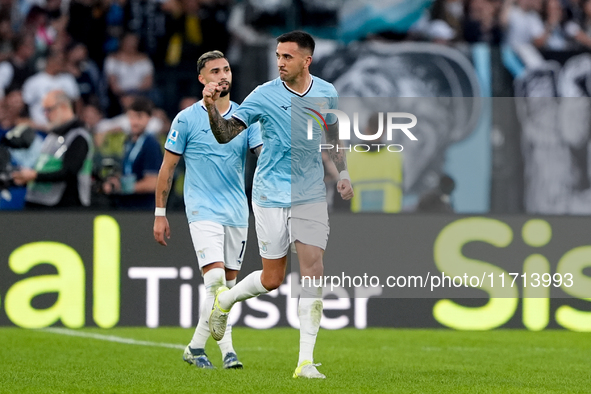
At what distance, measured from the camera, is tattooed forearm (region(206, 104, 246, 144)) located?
5887 millimetres

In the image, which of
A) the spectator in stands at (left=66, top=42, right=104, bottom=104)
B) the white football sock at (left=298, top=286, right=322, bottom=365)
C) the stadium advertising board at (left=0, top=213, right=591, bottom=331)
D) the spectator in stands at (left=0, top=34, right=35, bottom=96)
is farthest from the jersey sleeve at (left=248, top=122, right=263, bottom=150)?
the spectator in stands at (left=0, top=34, right=35, bottom=96)

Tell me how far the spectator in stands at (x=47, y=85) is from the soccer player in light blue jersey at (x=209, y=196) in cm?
545

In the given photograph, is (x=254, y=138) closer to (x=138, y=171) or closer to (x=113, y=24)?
(x=138, y=171)

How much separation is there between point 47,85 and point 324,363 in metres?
6.64

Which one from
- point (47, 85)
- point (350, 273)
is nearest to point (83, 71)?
point (47, 85)

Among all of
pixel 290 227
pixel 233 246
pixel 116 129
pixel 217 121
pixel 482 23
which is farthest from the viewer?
pixel 482 23

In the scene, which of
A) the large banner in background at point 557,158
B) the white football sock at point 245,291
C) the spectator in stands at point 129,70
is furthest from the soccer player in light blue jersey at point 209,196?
the spectator in stands at point 129,70

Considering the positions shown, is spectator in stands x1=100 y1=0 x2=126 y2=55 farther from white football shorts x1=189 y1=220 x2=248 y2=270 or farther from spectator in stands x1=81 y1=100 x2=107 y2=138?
white football shorts x1=189 y1=220 x2=248 y2=270

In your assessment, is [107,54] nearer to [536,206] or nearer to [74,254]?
[74,254]

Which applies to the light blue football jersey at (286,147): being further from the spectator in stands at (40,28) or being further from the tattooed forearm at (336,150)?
the spectator in stands at (40,28)

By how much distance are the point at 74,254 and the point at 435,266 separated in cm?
349

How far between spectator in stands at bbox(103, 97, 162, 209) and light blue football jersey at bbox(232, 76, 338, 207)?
149 inches

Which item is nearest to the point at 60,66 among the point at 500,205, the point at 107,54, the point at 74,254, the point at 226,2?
the point at 107,54

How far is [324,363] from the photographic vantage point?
24.0 ft
